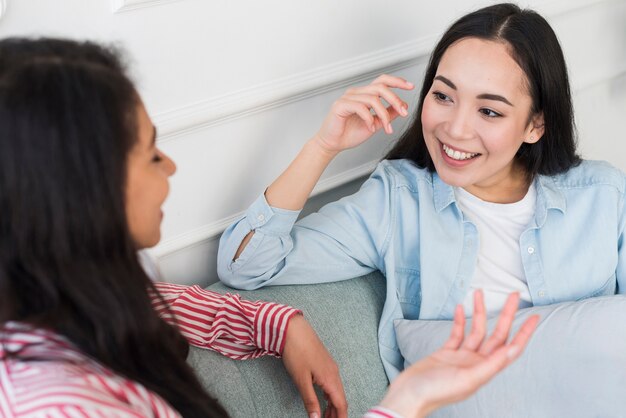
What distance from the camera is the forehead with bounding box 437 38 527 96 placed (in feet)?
4.93

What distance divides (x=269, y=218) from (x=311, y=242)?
109 mm

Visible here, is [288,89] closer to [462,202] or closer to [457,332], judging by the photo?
[462,202]

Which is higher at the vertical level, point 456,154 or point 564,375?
point 456,154

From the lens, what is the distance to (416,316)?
1631mm

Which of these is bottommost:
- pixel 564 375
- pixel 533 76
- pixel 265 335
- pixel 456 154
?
pixel 564 375

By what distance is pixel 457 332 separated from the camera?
1021 mm

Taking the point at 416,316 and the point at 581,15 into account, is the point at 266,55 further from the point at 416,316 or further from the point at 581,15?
the point at 581,15

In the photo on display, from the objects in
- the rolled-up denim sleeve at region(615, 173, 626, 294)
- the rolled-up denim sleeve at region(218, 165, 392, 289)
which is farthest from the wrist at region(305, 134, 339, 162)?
the rolled-up denim sleeve at region(615, 173, 626, 294)

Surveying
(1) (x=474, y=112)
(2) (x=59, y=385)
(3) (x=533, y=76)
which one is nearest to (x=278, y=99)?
(1) (x=474, y=112)

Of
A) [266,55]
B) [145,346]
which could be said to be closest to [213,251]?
[266,55]

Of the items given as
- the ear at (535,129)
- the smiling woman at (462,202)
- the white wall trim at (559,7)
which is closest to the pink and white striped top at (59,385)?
the smiling woman at (462,202)

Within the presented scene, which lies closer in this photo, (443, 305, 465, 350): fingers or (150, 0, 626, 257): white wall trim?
(443, 305, 465, 350): fingers

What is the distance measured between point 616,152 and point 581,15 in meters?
0.57

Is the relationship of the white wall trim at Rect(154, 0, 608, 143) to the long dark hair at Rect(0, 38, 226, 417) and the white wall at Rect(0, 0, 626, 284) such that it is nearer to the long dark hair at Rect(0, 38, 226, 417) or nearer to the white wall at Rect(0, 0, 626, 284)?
the white wall at Rect(0, 0, 626, 284)
